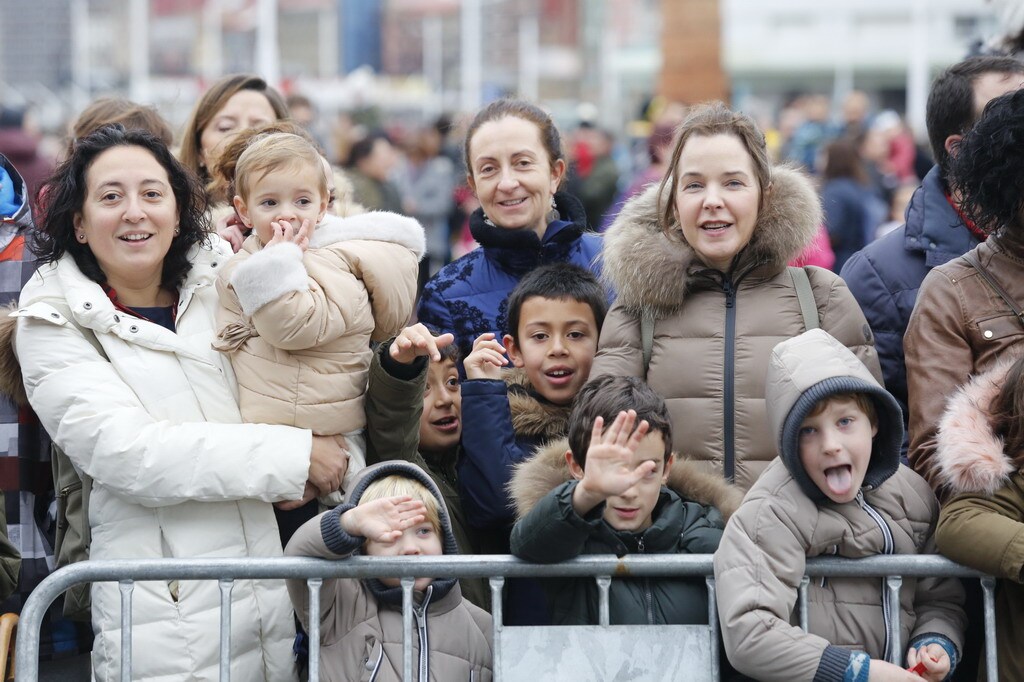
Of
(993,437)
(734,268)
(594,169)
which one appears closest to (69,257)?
(734,268)

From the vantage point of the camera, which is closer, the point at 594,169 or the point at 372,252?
the point at 372,252

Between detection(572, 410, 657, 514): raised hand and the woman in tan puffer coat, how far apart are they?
0.66 metres

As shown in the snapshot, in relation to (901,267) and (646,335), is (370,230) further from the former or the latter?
(901,267)

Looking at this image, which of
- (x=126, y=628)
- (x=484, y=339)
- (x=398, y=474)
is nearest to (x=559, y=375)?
(x=484, y=339)

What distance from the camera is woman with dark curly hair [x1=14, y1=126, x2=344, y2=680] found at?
3.83 m

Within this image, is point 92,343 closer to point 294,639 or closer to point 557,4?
point 294,639

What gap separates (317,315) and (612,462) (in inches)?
40.3

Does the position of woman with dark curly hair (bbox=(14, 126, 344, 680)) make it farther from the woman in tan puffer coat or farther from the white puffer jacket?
the woman in tan puffer coat

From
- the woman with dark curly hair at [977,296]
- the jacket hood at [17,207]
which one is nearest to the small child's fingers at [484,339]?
the woman with dark curly hair at [977,296]

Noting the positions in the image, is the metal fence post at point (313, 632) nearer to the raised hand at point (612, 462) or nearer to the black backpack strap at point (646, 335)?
the raised hand at point (612, 462)

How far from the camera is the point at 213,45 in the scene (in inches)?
2478

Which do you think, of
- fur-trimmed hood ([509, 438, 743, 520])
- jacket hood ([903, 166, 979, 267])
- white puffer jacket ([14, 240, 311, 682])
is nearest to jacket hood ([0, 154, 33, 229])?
white puffer jacket ([14, 240, 311, 682])

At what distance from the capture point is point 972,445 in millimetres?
3629

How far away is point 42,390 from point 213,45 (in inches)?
2441
